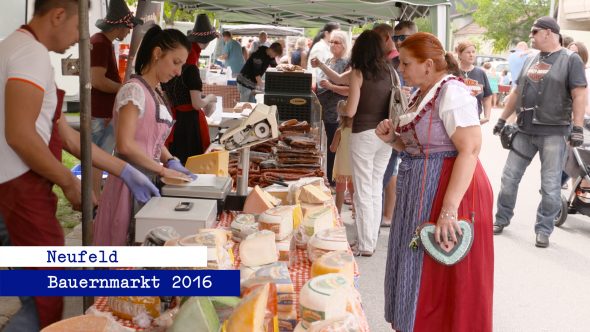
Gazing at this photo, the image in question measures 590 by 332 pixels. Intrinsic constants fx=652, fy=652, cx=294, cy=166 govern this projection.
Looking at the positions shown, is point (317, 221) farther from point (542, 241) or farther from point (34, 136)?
point (542, 241)

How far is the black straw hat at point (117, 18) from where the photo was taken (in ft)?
17.7

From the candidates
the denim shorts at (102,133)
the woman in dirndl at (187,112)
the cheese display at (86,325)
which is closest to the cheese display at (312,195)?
the cheese display at (86,325)

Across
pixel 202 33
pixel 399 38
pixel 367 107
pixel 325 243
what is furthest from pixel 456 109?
pixel 202 33

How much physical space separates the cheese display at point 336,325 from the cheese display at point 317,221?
0.98 meters

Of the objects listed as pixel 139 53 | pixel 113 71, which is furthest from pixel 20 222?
pixel 113 71

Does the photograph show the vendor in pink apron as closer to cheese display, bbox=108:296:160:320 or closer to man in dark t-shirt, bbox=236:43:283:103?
cheese display, bbox=108:296:160:320

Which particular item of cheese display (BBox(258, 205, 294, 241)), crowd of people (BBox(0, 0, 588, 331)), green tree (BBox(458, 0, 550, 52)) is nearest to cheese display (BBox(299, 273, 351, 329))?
cheese display (BBox(258, 205, 294, 241))

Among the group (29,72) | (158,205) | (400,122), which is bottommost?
(158,205)

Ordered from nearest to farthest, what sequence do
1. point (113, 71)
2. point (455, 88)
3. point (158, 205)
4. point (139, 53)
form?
point (158, 205)
point (455, 88)
point (139, 53)
point (113, 71)

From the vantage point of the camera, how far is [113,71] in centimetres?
561

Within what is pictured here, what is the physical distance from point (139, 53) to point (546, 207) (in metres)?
4.11

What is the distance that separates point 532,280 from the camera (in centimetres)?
500

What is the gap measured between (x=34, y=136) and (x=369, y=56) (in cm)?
333

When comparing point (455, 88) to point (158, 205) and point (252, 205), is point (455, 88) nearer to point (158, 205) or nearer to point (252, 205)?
point (252, 205)
